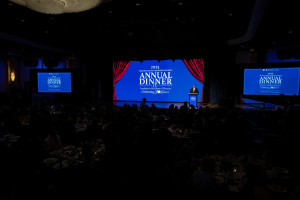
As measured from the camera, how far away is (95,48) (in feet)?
44.0

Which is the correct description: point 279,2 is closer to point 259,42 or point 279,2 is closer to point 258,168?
point 258,168

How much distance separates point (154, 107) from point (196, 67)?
5.56 metres

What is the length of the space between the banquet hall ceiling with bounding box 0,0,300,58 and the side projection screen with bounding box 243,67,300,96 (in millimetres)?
1403

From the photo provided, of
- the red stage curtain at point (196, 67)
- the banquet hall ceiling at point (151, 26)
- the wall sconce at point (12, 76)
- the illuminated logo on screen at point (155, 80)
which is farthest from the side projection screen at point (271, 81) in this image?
the wall sconce at point (12, 76)

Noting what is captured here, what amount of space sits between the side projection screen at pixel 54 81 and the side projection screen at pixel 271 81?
1117cm

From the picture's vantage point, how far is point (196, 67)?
43.5 ft

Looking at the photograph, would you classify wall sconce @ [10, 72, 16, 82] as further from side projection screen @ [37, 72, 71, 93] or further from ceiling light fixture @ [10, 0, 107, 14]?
ceiling light fixture @ [10, 0, 107, 14]

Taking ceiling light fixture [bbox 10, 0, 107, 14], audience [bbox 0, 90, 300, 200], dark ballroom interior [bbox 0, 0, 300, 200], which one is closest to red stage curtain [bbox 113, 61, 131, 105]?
dark ballroom interior [bbox 0, 0, 300, 200]

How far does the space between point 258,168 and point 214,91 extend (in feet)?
32.8

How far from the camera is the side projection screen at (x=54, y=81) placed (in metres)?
14.7

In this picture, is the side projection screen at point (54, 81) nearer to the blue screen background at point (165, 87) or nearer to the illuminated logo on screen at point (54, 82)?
the illuminated logo on screen at point (54, 82)

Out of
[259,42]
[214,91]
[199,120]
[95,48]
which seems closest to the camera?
[199,120]

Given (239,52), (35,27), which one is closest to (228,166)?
(35,27)

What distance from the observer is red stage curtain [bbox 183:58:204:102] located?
13.1 meters
